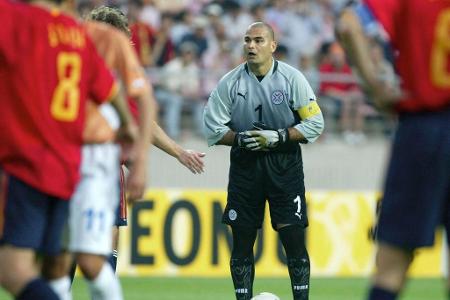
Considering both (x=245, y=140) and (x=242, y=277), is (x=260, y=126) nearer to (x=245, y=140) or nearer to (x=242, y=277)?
(x=245, y=140)

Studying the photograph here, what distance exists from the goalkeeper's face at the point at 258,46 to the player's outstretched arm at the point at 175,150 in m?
1.79

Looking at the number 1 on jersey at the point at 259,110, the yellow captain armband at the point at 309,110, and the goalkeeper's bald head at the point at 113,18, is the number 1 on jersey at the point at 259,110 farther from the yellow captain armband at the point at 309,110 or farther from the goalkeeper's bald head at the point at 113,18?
the goalkeeper's bald head at the point at 113,18

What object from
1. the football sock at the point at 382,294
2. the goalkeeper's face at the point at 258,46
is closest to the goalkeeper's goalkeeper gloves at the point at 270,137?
the goalkeeper's face at the point at 258,46

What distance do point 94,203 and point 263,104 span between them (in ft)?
15.4

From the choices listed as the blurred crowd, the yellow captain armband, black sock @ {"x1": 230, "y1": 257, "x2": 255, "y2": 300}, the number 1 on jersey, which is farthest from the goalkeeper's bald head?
the blurred crowd

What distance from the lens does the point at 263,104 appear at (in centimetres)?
1117

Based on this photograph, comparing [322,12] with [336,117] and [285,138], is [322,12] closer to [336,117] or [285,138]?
[336,117]

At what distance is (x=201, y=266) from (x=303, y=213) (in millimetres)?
6062

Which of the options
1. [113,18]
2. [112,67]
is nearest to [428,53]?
[112,67]

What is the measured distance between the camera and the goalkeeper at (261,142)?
11070 mm

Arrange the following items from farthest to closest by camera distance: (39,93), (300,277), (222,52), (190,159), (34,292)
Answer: (222,52)
(300,277)
(190,159)
(39,93)
(34,292)

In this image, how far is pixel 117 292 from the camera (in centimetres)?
688

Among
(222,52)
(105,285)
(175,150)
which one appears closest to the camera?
(105,285)

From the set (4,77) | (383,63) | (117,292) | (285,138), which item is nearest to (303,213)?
(285,138)
